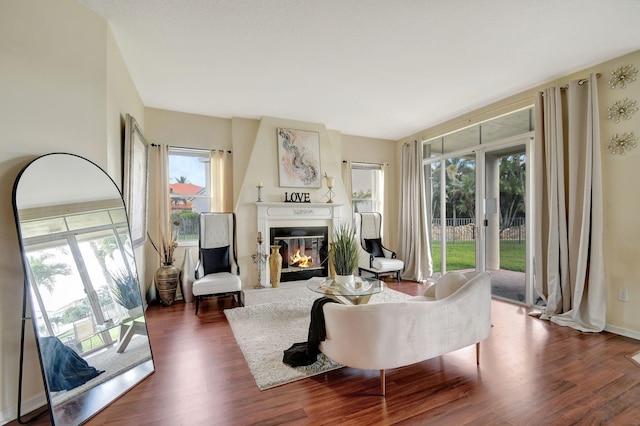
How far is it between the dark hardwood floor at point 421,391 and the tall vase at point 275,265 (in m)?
1.72

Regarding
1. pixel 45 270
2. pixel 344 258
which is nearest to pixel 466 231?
pixel 344 258

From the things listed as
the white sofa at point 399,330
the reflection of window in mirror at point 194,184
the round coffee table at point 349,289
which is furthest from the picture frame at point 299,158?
the white sofa at point 399,330

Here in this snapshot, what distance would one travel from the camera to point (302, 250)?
5.01 meters

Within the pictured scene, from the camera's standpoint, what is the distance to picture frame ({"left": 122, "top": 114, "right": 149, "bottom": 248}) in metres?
2.89

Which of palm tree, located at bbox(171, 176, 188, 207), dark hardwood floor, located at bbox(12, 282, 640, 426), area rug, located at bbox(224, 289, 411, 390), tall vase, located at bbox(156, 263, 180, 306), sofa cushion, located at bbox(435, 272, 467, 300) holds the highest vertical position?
palm tree, located at bbox(171, 176, 188, 207)

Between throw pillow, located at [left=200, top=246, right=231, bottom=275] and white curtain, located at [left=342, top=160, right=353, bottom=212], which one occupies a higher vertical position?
white curtain, located at [left=342, top=160, right=353, bottom=212]

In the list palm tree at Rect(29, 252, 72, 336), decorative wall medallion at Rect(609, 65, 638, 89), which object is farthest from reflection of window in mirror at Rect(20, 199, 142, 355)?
decorative wall medallion at Rect(609, 65, 638, 89)

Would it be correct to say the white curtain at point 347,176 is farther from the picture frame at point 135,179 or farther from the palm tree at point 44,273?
the palm tree at point 44,273

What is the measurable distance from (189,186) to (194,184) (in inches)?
3.3

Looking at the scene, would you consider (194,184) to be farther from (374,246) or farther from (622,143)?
(622,143)

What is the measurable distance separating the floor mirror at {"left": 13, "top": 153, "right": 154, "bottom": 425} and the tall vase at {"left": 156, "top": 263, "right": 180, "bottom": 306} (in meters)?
1.71

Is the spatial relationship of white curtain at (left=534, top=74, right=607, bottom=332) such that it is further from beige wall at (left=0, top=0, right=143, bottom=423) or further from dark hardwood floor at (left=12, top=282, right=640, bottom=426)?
beige wall at (left=0, top=0, right=143, bottom=423)

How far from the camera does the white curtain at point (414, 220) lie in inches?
206

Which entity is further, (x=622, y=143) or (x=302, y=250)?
(x=302, y=250)
